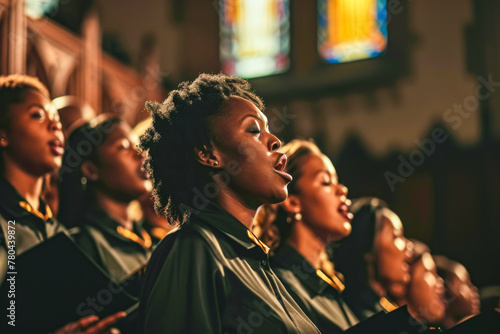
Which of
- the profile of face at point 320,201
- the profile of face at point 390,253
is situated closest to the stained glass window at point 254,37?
the profile of face at point 390,253

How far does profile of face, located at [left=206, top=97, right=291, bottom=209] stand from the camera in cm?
163

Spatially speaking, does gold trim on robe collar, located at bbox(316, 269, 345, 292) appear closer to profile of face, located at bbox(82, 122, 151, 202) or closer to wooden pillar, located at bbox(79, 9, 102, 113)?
profile of face, located at bbox(82, 122, 151, 202)

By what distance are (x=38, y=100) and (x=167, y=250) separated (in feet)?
3.78

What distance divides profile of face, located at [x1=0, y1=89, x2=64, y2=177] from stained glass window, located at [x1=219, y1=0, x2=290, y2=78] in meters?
6.02

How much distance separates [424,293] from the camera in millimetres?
3564

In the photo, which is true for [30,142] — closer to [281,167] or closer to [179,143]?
[179,143]

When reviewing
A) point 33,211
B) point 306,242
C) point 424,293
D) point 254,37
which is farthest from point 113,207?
point 254,37

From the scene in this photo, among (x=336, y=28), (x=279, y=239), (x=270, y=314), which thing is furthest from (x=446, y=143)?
(x=270, y=314)

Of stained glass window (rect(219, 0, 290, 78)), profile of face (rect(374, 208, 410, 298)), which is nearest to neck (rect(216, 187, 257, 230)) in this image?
profile of face (rect(374, 208, 410, 298))

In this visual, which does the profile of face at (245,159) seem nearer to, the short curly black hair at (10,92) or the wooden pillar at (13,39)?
the short curly black hair at (10,92)

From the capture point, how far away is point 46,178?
2.49 meters

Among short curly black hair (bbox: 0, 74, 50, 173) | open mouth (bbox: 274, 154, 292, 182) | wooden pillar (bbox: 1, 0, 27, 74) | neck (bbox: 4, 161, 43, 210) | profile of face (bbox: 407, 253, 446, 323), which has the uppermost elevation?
wooden pillar (bbox: 1, 0, 27, 74)

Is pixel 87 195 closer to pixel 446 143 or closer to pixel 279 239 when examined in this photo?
pixel 279 239

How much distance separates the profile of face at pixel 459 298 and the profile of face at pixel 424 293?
352mm
